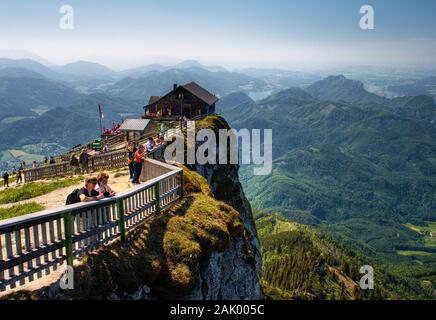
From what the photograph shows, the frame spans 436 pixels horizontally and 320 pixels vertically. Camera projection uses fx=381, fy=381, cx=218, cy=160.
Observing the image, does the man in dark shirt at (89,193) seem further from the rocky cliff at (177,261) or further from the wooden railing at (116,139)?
the wooden railing at (116,139)

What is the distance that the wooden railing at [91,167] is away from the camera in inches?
1182

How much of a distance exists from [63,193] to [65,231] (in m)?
12.1

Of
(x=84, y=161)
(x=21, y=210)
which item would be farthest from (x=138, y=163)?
(x=84, y=161)

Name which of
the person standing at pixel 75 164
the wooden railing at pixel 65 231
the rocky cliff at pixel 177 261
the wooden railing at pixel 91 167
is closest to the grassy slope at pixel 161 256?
the rocky cliff at pixel 177 261

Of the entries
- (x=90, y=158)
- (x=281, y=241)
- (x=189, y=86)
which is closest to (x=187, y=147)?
(x=90, y=158)

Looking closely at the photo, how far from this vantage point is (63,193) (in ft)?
68.0

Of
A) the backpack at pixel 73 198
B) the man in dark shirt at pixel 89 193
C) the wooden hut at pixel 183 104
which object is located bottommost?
the backpack at pixel 73 198

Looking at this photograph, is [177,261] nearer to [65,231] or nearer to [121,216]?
[121,216]

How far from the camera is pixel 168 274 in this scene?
11.6m

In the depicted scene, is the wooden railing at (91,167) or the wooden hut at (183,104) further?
the wooden hut at (183,104)

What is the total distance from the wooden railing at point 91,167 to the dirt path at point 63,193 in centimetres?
471

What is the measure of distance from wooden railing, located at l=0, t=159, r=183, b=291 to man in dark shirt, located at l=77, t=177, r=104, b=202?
0.24 metres

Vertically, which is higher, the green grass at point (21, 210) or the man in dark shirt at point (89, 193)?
the man in dark shirt at point (89, 193)
